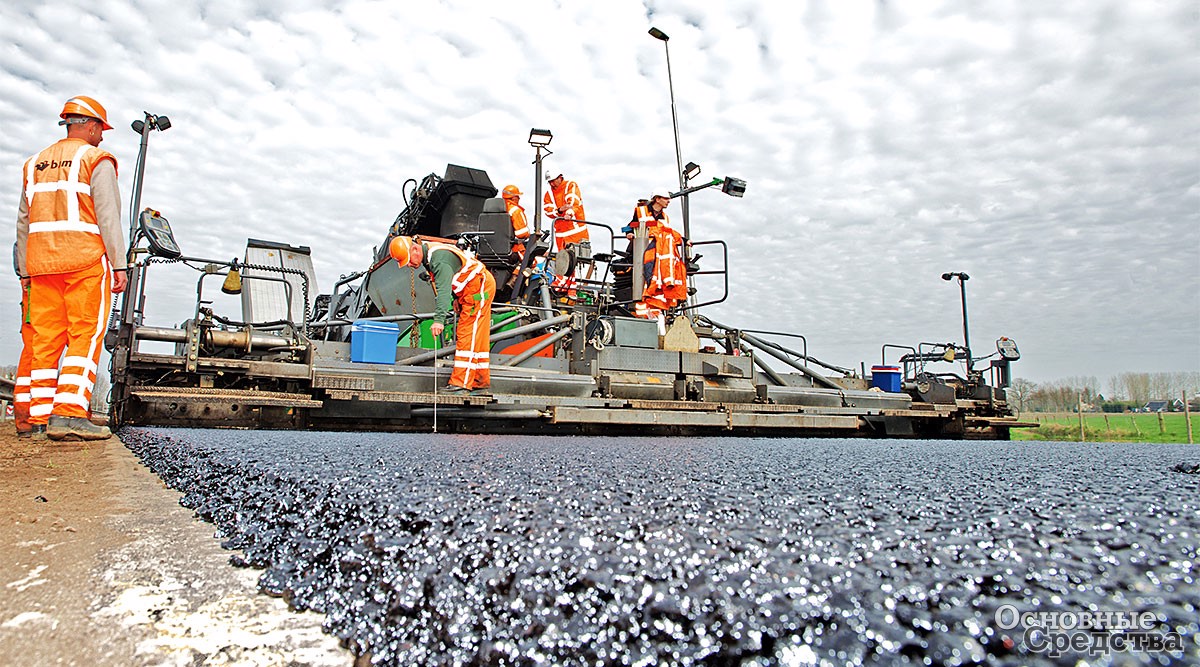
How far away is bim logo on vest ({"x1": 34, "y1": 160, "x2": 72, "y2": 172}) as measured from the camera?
3451 millimetres

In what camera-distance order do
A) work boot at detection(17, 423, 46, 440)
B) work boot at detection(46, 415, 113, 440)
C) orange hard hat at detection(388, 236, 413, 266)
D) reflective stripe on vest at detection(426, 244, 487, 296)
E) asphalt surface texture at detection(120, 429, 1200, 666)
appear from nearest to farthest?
asphalt surface texture at detection(120, 429, 1200, 666), work boot at detection(46, 415, 113, 440), work boot at detection(17, 423, 46, 440), reflective stripe on vest at detection(426, 244, 487, 296), orange hard hat at detection(388, 236, 413, 266)

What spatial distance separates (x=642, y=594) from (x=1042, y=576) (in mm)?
347

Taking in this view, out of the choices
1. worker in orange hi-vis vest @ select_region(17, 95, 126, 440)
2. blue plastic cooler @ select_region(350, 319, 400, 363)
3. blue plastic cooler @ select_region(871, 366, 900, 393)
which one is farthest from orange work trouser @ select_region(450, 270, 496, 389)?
blue plastic cooler @ select_region(871, 366, 900, 393)

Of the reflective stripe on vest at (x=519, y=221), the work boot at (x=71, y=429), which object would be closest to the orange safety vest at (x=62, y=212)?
the work boot at (x=71, y=429)

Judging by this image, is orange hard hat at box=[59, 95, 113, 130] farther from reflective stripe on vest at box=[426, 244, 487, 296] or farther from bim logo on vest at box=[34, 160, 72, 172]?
reflective stripe on vest at box=[426, 244, 487, 296]

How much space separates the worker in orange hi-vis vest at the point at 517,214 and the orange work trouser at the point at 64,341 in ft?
17.7

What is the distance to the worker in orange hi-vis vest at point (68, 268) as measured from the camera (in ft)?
11.0

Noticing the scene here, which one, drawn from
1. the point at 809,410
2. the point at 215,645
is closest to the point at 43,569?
the point at 215,645

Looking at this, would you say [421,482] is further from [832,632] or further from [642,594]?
[832,632]

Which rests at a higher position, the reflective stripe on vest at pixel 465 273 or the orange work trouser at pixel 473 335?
the reflective stripe on vest at pixel 465 273

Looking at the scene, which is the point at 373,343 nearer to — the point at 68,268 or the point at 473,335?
the point at 473,335

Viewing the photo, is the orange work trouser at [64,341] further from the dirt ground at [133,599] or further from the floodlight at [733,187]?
the floodlight at [733,187]

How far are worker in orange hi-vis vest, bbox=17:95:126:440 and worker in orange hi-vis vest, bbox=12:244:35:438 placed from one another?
44mm

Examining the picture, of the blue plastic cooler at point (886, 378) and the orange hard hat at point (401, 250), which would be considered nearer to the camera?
the orange hard hat at point (401, 250)
